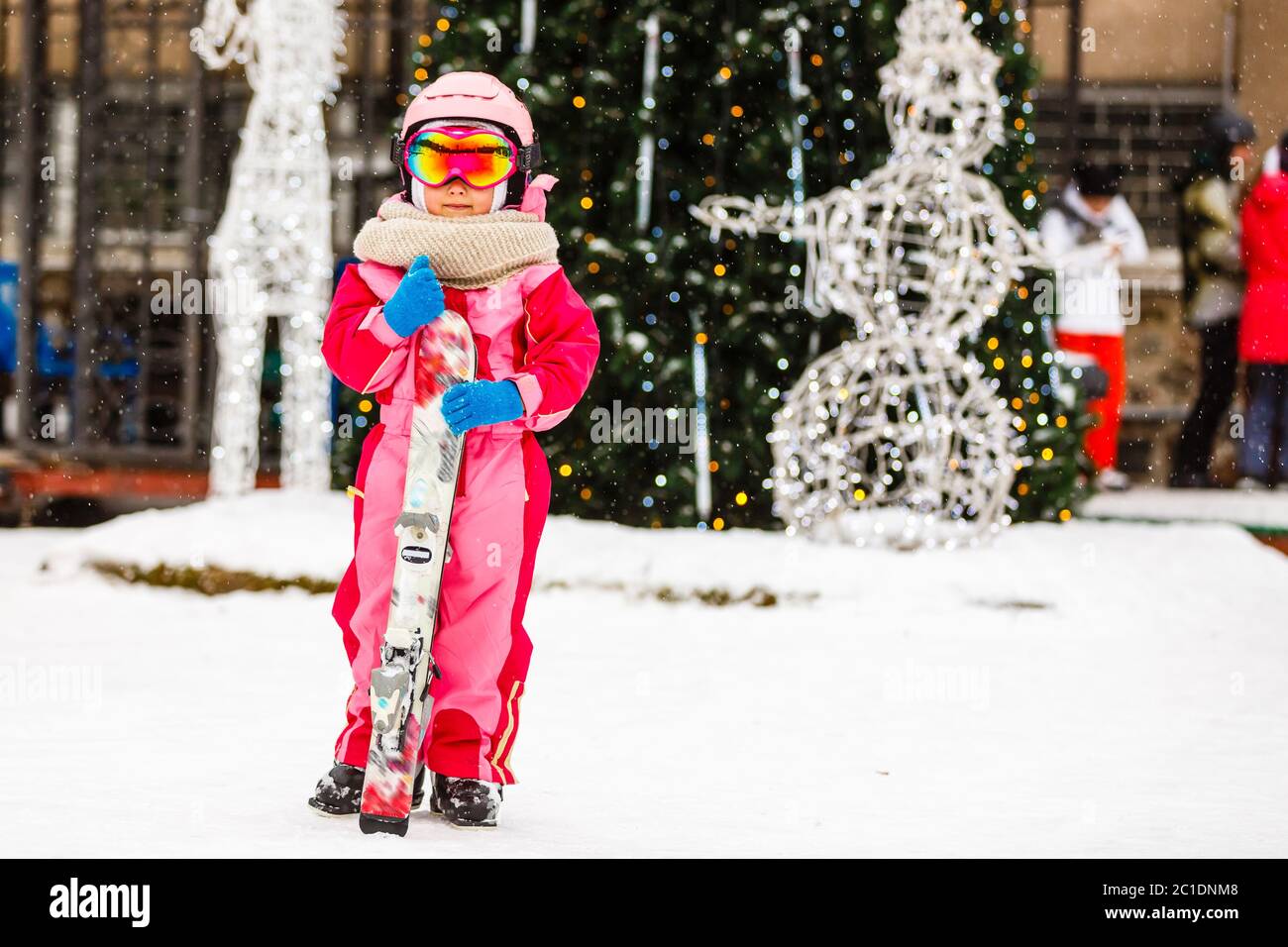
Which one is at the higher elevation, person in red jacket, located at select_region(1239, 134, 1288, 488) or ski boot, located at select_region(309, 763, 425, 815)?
person in red jacket, located at select_region(1239, 134, 1288, 488)

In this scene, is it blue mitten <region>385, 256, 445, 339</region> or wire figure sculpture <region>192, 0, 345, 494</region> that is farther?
wire figure sculpture <region>192, 0, 345, 494</region>

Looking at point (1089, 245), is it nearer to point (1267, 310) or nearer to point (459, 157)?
point (1267, 310)

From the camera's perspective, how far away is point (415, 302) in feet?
11.3

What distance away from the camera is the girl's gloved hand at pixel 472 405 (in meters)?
3.44

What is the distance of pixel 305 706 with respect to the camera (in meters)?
4.95

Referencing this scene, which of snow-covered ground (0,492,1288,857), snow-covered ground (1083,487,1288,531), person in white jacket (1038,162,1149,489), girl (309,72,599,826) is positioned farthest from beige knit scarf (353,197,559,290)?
person in white jacket (1038,162,1149,489)

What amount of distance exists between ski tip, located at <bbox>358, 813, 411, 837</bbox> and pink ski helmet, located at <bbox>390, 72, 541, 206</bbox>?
3.93 feet

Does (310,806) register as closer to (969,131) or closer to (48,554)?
(48,554)

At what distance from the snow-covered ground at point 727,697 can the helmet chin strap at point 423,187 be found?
1.19 meters

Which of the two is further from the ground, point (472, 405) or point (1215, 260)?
point (1215, 260)

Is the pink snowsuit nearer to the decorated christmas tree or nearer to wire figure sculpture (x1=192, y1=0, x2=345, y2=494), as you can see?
the decorated christmas tree

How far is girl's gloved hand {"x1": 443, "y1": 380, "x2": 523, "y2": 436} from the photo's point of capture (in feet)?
11.3

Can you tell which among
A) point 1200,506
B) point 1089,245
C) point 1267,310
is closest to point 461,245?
point 1089,245

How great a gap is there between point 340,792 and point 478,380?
83 centimetres
